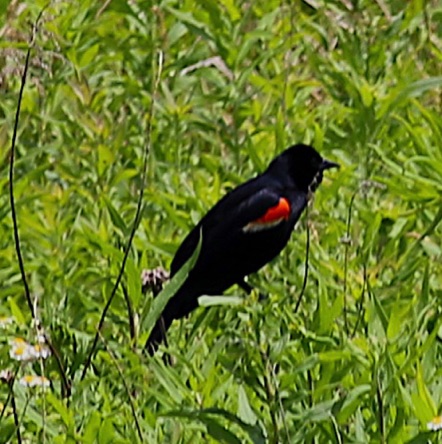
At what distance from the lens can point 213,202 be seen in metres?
5.40

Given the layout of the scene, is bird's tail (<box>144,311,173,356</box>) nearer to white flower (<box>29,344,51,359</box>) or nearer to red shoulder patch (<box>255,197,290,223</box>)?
white flower (<box>29,344,51,359</box>)

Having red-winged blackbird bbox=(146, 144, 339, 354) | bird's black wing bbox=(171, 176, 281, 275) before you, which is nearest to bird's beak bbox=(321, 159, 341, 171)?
red-winged blackbird bbox=(146, 144, 339, 354)

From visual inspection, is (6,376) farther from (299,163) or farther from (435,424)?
(299,163)

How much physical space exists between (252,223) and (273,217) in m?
0.10

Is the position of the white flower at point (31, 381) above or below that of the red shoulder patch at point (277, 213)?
above

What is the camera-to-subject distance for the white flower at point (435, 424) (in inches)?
124

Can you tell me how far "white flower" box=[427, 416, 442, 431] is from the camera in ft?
10.3

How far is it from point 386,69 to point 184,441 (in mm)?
2333

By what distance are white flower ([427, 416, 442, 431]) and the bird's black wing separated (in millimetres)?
1877

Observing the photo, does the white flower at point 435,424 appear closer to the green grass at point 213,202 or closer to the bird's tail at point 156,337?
the green grass at point 213,202

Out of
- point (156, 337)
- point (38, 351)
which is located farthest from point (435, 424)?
point (156, 337)

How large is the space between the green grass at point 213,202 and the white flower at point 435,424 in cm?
2

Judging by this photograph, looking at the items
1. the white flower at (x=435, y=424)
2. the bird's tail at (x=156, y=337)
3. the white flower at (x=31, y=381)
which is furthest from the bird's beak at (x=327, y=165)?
the white flower at (x=435, y=424)

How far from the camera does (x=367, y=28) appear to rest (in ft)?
17.8
